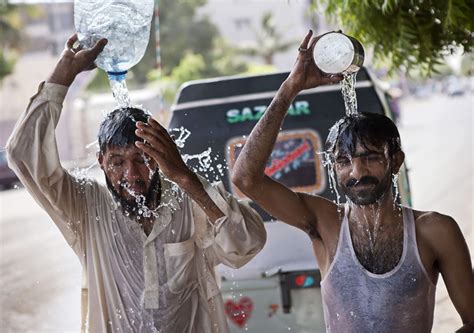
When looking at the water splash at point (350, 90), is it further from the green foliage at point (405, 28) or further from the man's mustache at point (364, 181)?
the green foliage at point (405, 28)

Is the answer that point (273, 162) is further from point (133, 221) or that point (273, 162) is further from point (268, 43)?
point (268, 43)

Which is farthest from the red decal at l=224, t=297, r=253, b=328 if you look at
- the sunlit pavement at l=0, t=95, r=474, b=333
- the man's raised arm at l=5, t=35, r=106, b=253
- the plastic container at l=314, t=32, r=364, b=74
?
the plastic container at l=314, t=32, r=364, b=74

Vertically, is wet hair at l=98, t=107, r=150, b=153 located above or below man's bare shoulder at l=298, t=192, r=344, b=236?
above

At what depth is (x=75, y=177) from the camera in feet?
10.3

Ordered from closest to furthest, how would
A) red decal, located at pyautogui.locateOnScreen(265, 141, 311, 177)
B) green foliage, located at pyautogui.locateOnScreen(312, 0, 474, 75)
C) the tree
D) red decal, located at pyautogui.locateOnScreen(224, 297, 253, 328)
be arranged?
green foliage, located at pyautogui.locateOnScreen(312, 0, 474, 75), red decal, located at pyautogui.locateOnScreen(224, 297, 253, 328), red decal, located at pyautogui.locateOnScreen(265, 141, 311, 177), the tree

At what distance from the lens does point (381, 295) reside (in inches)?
106

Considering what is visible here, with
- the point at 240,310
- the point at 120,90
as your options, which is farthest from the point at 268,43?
the point at 120,90

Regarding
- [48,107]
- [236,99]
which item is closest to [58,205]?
[48,107]

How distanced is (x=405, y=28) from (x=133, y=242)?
2669 millimetres

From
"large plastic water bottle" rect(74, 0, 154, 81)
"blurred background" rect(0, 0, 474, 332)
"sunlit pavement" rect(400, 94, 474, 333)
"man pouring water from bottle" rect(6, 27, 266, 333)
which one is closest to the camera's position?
Answer: "man pouring water from bottle" rect(6, 27, 266, 333)

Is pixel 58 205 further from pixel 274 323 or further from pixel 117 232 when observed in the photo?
pixel 274 323

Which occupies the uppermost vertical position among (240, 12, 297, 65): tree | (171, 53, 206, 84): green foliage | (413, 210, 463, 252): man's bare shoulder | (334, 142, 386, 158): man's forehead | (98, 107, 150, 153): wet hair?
(240, 12, 297, 65): tree

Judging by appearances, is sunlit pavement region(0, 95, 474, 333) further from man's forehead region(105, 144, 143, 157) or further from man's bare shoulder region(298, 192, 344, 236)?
man's forehead region(105, 144, 143, 157)

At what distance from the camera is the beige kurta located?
2912mm
